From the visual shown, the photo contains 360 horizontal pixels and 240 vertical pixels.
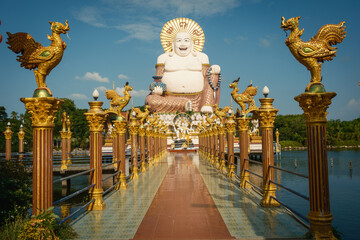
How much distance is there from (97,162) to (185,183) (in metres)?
4.01

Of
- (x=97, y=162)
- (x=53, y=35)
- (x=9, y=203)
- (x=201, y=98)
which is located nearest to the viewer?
(x=53, y=35)

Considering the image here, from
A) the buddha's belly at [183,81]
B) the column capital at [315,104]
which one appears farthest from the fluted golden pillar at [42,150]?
the buddha's belly at [183,81]

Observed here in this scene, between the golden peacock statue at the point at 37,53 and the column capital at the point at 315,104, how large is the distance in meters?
3.72

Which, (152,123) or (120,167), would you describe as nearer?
(120,167)

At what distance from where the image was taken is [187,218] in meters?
6.11

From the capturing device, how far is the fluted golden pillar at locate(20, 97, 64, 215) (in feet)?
15.7

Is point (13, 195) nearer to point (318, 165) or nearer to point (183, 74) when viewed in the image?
point (318, 165)

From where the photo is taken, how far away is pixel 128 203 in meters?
7.65

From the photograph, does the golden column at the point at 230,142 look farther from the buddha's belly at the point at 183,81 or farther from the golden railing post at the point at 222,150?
the buddha's belly at the point at 183,81

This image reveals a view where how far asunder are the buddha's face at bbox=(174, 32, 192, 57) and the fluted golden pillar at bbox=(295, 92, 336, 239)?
134 feet

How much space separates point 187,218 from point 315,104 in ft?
Result: 9.91

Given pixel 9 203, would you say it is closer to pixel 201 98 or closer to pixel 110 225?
pixel 110 225

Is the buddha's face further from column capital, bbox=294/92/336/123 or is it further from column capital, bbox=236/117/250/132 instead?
column capital, bbox=294/92/336/123

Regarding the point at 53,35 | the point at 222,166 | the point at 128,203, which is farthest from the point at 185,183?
the point at 53,35
